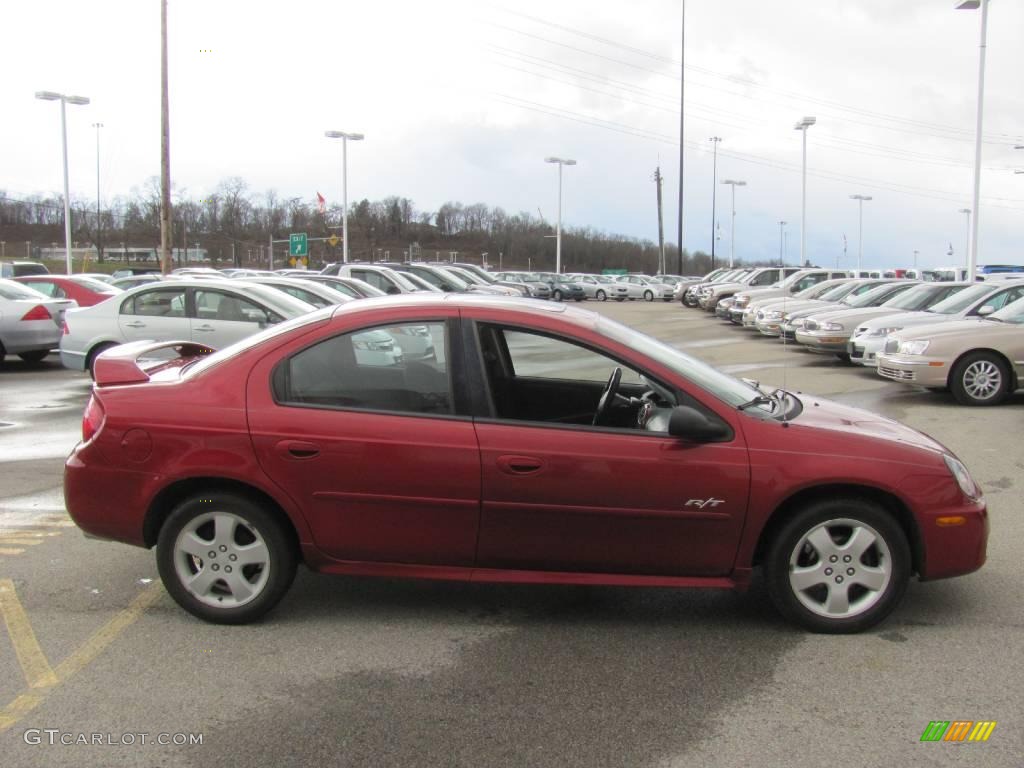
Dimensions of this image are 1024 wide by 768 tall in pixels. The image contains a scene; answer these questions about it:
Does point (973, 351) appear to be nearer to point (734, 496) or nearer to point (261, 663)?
point (734, 496)

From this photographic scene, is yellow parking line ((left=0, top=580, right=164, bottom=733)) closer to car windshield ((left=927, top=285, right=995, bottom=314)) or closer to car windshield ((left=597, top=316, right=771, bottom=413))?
car windshield ((left=597, top=316, right=771, bottom=413))

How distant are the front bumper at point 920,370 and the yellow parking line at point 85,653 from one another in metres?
9.50

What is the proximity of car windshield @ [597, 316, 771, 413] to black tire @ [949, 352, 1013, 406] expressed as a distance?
7.49m

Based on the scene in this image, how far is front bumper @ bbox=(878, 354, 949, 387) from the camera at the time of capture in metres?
11.4

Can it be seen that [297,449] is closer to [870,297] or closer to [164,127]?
[870,297]

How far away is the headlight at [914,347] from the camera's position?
37.9 feet

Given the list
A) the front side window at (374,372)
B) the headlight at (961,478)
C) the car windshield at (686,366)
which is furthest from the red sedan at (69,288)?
the headlight at (961,478)

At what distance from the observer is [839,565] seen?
4.31 metres

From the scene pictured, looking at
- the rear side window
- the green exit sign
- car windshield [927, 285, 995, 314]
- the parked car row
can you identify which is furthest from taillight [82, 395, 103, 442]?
the green exit sign

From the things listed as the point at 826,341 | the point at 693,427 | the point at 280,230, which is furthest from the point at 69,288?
the point at 280,230

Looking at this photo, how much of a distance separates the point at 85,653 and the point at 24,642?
0.34 m

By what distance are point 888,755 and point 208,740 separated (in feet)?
7.95

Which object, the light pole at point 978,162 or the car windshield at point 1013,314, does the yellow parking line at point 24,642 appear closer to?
the car windshield at point 1013,314

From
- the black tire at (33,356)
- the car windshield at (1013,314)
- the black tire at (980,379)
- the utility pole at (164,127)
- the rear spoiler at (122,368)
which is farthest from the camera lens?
the utility pole at (164,127)
